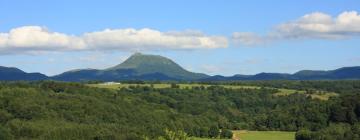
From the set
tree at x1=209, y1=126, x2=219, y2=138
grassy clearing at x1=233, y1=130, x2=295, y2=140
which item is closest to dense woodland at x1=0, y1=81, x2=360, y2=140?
tree at x1=209, y1=126, x2=219, y2=138

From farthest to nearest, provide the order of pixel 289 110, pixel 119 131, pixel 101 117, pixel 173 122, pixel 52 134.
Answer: pixel 289 110
pixel 173 122
pixel 101 117
pixel 119 131
pixel 52 134

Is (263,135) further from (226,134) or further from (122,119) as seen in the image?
(122,119)

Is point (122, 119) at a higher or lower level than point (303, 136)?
higher

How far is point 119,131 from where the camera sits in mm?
145125

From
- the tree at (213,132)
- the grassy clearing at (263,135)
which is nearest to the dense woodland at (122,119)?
the tree at (213,132)

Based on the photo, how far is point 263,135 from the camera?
549 feet

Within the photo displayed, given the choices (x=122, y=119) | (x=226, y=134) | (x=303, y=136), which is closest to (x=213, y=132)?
(x=226, y=134)

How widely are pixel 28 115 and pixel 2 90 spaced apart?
17.9 m

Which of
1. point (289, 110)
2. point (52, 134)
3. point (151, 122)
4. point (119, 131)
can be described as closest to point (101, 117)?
point (151, 122)

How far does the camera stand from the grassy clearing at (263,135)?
158712 mm

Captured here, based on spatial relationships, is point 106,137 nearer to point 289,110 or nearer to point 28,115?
point 28,115

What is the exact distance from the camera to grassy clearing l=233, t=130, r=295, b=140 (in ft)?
521

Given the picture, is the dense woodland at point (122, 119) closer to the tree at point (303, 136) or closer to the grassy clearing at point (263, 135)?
the tree at point (303, 136)

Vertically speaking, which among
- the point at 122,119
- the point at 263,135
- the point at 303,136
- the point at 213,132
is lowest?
the point at 263,135
